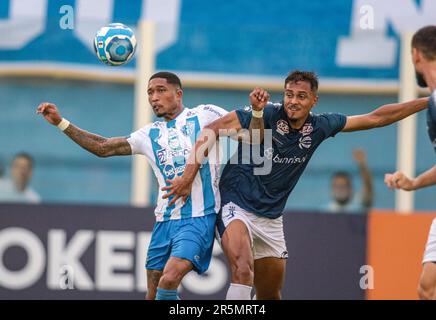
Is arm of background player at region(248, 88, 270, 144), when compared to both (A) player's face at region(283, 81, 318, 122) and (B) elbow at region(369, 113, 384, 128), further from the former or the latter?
(B) elbow at region(369, 113, 384, 128)

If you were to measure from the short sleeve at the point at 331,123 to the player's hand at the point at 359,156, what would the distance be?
4094 mm

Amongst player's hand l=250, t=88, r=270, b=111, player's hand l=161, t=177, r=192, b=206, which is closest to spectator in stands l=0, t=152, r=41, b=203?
player's hand l=161, t=177, r=192, b=206

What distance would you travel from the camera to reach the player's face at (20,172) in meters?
14.8

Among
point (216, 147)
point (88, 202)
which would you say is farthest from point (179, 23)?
point (216, 147)

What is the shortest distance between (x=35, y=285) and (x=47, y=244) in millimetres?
527

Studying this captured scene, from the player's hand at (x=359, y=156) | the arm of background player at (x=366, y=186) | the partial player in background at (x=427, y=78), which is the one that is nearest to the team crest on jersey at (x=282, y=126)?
the partial player in background at (x=427, y=78)

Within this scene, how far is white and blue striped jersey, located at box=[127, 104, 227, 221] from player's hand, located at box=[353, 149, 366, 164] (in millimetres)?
4328

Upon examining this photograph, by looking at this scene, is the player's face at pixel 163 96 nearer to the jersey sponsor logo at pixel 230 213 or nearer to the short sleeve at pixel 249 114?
the short sleeve at pixel 249 114

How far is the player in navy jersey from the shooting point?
34.8 ft

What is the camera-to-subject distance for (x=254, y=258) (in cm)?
1106

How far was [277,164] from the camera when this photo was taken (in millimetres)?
10836
